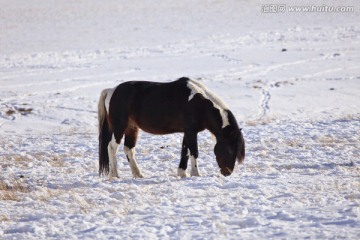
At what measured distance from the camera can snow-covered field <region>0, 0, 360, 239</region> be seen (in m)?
5.19

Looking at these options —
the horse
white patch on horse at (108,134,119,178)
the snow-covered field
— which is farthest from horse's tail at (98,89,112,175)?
the snow-covered field

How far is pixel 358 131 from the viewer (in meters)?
11.9

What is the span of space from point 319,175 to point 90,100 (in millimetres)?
12357

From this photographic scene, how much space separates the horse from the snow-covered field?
0.34 metres

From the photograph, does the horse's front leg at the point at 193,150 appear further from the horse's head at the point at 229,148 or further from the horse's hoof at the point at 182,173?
the horse's head at the point at 229,148

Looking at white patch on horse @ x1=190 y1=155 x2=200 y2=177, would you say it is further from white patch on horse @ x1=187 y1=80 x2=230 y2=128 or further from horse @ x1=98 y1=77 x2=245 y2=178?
white patch on horse @ x1=187 y1=80 x2=230 y2=128

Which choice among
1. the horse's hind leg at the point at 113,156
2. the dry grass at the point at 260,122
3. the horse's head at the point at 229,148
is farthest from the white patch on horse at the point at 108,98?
the dry grass at the point at 260,122

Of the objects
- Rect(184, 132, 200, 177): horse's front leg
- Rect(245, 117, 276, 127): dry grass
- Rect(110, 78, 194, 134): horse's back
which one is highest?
Rect(110, 78, 194, 134): horse's back

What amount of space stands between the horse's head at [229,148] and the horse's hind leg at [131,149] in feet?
4.42

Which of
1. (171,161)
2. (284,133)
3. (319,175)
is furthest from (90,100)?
(319,175)

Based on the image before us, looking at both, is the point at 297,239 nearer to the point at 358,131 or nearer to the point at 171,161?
the point at 171,161

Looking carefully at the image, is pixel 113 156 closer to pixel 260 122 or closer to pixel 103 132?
pixel 103 132

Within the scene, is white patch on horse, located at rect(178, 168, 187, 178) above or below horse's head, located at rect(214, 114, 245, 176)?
below

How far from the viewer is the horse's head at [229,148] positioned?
7.88 meters
